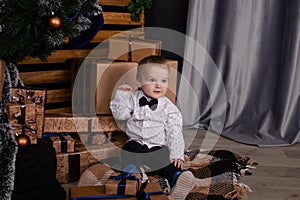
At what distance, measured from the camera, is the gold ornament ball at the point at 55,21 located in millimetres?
1476

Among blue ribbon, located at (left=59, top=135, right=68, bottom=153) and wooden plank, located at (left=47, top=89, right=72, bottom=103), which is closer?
blue ribbon, located at (left=59, top=135, right=68, bottom=153)

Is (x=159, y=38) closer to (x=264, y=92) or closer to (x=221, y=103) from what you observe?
(x=221, y=103)

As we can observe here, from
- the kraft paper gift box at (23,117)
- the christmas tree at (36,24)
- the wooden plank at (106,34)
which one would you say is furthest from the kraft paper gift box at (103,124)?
the wooden plank at (106,34)

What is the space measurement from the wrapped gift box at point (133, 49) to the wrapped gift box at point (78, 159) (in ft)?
1.81

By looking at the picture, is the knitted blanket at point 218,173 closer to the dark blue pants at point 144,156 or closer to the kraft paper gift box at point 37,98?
the dark blue pants at point 144,156

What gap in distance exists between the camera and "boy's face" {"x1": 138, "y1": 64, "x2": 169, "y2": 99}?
2.06 m

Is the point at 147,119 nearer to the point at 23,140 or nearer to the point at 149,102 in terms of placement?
the point at 149,102

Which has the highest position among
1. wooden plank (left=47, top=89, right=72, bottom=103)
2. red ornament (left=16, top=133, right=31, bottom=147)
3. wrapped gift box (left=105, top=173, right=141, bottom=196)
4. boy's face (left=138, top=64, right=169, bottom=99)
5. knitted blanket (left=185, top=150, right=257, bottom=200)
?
boy's face (left=138, top=64, right=169, bottom=99)

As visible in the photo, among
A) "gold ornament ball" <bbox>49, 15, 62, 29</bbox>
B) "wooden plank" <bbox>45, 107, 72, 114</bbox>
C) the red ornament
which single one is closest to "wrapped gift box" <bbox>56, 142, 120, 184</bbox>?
the red ornament

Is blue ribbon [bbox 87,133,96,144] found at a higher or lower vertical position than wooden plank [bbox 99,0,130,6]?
lower

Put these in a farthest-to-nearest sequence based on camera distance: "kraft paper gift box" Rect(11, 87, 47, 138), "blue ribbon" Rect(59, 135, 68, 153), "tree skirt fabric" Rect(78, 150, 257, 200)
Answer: "blue ribbon" Rect(59, 135, 68, 153), "tree skirt fabric" Rect(78, 150, 257, 200), "kraft paper gift box" Rect(11, 87, 47, 138)

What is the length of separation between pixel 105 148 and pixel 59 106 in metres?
0.61

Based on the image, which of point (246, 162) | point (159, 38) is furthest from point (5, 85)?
point (159, 38)

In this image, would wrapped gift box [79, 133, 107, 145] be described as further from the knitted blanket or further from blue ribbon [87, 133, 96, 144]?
the knitted blanket
